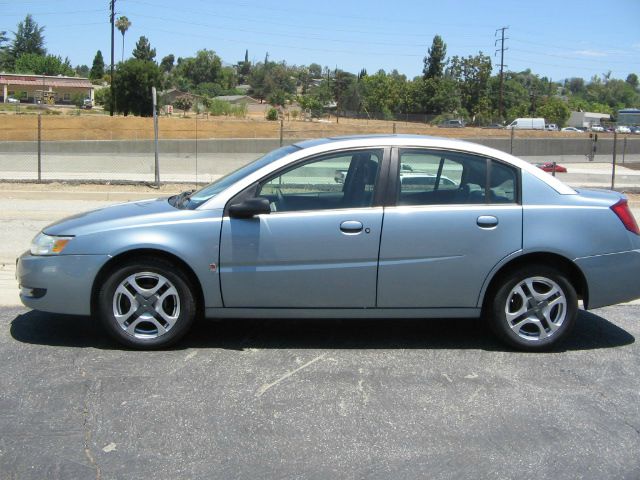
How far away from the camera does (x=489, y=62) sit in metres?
96.6

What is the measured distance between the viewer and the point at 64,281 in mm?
5121

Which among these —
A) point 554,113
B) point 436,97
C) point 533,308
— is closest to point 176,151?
point 533,308

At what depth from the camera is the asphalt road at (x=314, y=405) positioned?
371 cm

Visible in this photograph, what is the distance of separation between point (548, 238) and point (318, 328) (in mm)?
1965

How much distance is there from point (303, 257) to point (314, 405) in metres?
1.15

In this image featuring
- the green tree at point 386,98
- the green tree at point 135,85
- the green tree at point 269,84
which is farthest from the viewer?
the green tree at point 269,84

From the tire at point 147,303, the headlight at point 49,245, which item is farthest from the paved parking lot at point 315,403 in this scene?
the headlight at point 49,245

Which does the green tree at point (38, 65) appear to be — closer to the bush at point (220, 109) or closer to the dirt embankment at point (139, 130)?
the bush at point (220, 109)

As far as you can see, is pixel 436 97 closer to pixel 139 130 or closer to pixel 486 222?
pixel 139 130

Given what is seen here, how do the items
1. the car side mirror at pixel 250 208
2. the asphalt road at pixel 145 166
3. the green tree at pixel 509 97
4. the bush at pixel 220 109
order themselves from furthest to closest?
the green tree at pixel 509 97
the bush at pixel 220 109
the asphalt road at pixel 145 166
the car side mirror at pixel 250 208

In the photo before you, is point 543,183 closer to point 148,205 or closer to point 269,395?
point 269,395

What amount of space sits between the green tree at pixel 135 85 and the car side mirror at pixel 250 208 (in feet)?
199

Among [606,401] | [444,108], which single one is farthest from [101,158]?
[444,108]

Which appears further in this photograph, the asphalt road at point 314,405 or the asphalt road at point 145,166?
the asphalt road at point 145,166
